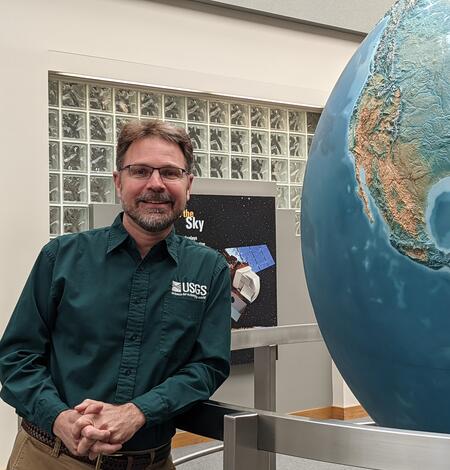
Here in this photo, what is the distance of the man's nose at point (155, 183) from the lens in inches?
69.3

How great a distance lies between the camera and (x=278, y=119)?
19.7 feet

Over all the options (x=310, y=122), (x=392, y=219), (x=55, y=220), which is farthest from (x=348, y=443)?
(x=310, y=122)

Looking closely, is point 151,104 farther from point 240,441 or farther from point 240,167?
point 240,441

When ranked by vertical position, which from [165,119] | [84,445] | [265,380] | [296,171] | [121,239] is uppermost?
[165,119]

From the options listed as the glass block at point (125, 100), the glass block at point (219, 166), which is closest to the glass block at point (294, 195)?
the glass block at point (219, 166)

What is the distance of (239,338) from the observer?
252 centimetres

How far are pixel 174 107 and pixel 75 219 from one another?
103cm

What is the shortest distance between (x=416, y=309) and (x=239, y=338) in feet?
3.69

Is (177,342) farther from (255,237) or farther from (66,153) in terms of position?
(255,237)

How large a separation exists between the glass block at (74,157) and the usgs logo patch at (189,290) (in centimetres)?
334

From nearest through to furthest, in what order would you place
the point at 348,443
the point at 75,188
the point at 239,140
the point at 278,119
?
the point at 348,443 → the point at 75,188 → the point at 239,140 → the point at 278,119

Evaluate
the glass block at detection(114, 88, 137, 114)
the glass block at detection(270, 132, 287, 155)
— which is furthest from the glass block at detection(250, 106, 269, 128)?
the glass block at detection(114, 88, 137, 114)

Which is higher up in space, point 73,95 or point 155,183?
point 73,95

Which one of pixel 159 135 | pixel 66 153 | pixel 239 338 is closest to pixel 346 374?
pixel 159 135
